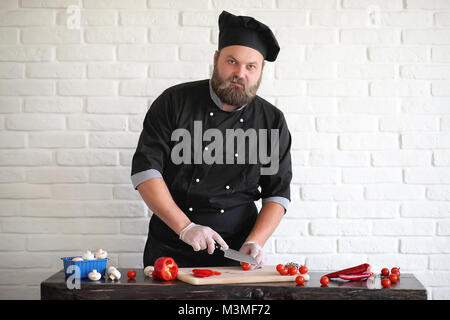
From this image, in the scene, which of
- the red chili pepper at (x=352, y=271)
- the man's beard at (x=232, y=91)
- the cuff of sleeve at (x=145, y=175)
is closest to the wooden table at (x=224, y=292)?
the red chili pepper at (x=352, y=271)

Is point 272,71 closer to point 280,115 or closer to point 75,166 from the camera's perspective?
point 280,115

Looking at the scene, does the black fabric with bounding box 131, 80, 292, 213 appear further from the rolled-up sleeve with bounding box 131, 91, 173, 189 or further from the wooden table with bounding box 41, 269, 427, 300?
the wooden table with bounding box 41, 269, 427, 300

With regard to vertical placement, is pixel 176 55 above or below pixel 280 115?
above

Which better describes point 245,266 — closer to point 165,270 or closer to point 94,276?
point 165,270

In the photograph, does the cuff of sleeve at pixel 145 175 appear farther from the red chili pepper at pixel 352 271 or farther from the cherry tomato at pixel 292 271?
the red chili pepper at pixel 352 271

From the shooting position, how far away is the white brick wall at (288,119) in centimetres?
280

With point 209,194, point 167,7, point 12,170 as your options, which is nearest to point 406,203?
point 209,194

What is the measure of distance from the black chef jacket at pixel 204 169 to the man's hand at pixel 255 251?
18 centimetres

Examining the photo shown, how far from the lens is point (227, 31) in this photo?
7.80 feet

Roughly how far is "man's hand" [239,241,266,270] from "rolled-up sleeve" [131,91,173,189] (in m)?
0.47

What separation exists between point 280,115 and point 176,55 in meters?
0.67

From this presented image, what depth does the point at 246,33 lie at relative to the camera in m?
2.33

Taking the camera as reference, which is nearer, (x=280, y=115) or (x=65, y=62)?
(x=280, y=115)

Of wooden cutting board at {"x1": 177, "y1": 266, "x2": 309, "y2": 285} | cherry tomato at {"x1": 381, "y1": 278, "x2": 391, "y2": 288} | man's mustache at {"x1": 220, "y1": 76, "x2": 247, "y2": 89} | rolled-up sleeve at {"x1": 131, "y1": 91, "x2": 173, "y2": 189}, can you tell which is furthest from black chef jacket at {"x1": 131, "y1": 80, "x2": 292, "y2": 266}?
cherry tomato at {"x1": 381, "y1": 278, "x2": 391, "y2": 288}
